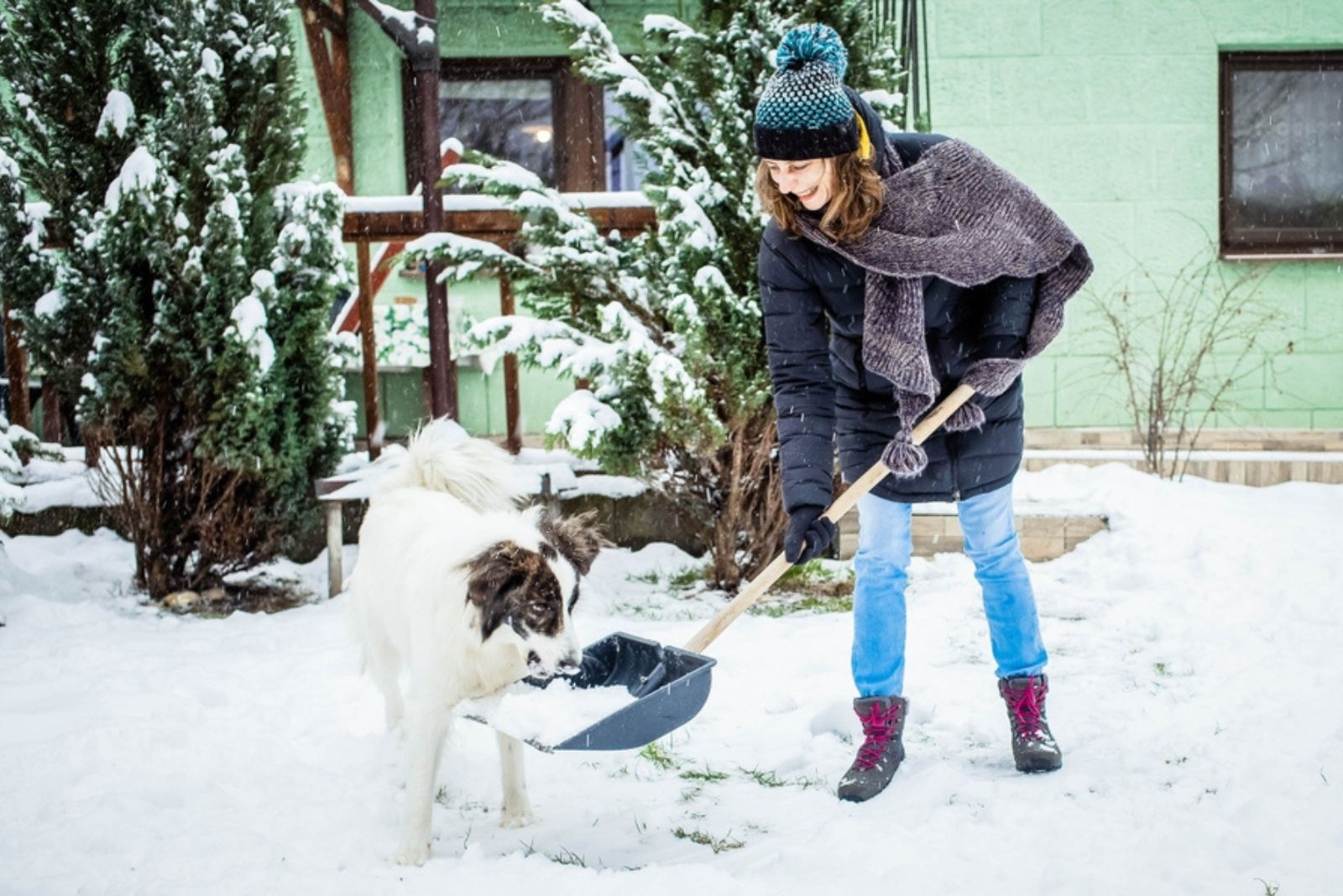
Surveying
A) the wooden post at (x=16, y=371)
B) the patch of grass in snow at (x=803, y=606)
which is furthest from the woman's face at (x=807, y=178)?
the wooden post at (x=16, y=371)

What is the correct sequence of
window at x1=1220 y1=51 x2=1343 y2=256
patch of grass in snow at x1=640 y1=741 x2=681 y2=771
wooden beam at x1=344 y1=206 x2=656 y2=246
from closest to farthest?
patch of grass in snow at x1=640 y1=741 x2=681 y2=771, wooden beam at x1=344 y1=206 x2=656 y2=246, window at x1=1220 y1=51 x2=1343 y2=256

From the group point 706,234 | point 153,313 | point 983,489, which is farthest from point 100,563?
point 983,489

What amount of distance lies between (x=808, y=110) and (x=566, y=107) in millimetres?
6362

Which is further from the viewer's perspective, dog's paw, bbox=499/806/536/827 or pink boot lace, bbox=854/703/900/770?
pink boot lace, bbox=854/703/900/770

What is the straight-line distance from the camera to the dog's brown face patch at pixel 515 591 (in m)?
2.52

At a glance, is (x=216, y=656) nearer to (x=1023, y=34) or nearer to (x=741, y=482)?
(x=741, y=482)

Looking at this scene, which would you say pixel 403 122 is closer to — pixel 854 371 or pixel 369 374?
pixel 369 374

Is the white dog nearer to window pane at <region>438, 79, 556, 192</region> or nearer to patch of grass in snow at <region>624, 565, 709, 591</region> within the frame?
patch of grass in snow at <region>624, 565, 709, 591</region>

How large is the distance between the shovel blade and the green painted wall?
5187 mm

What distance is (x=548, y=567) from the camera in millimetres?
2586

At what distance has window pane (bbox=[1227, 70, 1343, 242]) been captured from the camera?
7.46 meters

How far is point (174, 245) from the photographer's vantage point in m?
4.96

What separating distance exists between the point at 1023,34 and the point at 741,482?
4.19 metres

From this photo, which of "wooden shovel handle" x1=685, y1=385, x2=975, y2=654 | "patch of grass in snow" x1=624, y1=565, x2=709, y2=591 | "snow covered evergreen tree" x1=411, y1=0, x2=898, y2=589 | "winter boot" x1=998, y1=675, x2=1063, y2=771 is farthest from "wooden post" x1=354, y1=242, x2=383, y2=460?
"winter boot" x1=998, y1=675, x2=1063, y2=771
